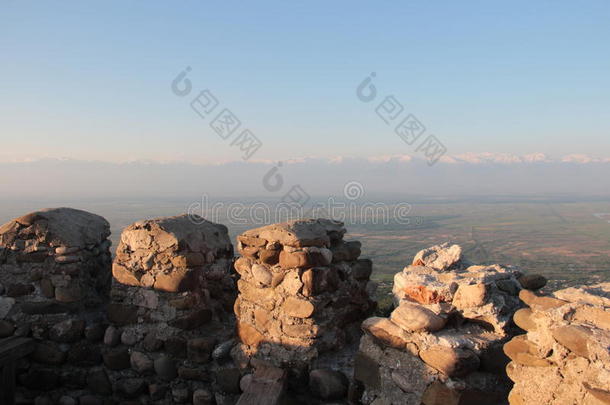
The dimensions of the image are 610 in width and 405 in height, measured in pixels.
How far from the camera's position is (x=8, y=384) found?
4266 millimetres

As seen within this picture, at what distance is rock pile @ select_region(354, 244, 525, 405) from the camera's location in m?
2.81

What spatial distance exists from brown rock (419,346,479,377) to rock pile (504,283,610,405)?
0.34m

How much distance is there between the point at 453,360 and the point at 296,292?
56.8 inches

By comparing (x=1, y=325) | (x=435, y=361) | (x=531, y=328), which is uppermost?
(x=531, y=328)

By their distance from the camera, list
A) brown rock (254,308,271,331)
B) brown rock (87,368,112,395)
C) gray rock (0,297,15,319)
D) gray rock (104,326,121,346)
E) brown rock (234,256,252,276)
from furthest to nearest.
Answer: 1. gray rock (0,297,15,319)
2. gray rock (104,326,121,346)
3. brown rock (87,368,112,395)
4. brown rock (234,256,252,276)
5. brown rock (254,308,271,331)

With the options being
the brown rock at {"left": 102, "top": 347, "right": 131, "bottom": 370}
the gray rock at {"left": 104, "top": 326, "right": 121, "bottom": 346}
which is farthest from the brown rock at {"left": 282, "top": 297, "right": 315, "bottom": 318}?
the gray rock at {"left": 104, "top": 326, "right": 121, "bottom": 346}

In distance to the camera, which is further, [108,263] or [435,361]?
[108,263]

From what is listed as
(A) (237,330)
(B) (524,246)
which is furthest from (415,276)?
(B) (524,246)

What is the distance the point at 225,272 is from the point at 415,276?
2.26 m

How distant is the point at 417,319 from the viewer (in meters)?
3.03

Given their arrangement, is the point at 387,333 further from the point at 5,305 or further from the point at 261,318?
the point at 5,305

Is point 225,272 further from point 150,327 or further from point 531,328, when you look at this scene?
point 531,328

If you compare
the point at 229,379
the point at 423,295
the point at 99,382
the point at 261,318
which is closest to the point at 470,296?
the point at 423,295

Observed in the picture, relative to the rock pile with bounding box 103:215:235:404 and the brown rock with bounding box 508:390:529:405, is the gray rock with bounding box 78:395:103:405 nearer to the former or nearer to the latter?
the rock pile with bounding box 103:215:235:404
